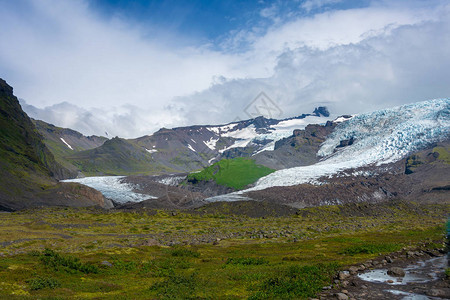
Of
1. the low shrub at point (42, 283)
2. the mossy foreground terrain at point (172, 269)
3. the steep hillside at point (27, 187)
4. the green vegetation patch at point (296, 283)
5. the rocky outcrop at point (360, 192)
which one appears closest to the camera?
the green vegetation patch at point (296, 283)

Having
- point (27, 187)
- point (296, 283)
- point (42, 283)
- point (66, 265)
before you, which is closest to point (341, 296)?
point (296, 283)

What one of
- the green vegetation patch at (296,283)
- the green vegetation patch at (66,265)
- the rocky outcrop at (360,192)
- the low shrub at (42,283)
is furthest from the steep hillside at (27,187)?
the green vegetation patch at (296,283)

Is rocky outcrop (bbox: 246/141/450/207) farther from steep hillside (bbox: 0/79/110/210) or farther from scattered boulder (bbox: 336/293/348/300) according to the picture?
scattered boulder (bbox: 336/293/348/300)

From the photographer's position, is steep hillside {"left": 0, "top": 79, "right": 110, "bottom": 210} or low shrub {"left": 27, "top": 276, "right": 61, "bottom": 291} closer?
low shrub {"left": 27, "top": 276, "right": 61, "bottom": 291}

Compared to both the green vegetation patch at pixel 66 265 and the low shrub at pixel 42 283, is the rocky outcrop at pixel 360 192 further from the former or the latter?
→ the low shrub at pixel 42 283

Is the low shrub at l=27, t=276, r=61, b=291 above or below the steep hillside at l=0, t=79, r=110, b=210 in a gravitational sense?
below

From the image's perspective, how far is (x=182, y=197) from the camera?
585 feet

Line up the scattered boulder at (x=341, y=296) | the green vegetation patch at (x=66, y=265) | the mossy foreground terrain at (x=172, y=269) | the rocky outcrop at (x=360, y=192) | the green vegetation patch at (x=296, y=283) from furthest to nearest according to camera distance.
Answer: the rocky outcrop at (x=360, y=192) < the green vegetation patch at (x=66, y=265) < the mossy foreground terrain at (x=172, y=269) < the green vegetation patch at (x=296, y=283) < the scattered boulder at (x=341, y=296)

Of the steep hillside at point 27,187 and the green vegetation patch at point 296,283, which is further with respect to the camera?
the steep hillside at point 27,187

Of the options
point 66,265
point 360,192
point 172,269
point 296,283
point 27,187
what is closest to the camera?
point 296,283

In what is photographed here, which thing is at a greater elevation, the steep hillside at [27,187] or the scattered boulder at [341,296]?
the steep hillside at [27,187]

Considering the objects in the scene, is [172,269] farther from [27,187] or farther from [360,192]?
[360,192]

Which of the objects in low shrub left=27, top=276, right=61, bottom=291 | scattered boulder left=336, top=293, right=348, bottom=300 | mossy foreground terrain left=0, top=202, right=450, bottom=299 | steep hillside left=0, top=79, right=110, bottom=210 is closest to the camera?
scattered boulder left=336, top=293, right=348, bottom=300

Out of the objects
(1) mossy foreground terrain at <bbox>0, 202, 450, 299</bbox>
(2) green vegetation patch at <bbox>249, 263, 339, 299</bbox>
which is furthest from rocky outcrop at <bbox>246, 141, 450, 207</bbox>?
(2) green vegetation patch at <bbox>249, 263, 339, 299</bbox>
